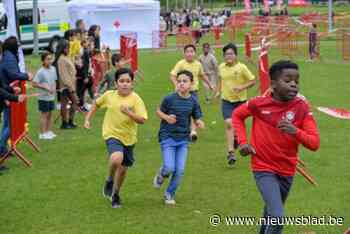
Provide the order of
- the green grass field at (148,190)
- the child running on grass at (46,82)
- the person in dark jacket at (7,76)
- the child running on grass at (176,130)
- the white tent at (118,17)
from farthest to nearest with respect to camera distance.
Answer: the white tent at (118,17) < the child running on grass at (46,82) < the person in dark jacket at (7,76) < the child running on grass at (176,130) < the green grass field at (148,190)

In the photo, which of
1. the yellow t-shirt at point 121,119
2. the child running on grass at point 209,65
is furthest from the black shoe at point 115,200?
the child running on grass at point 209,65

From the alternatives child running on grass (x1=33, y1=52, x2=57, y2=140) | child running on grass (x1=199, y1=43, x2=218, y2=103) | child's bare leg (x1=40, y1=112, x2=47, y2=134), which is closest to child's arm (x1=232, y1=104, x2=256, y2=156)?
child running on grass (x1=33, y1=52, x2=57, y2=140)

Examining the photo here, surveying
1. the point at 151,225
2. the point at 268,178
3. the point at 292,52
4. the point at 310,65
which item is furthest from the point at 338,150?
the point at 292,52

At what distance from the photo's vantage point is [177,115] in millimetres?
9180

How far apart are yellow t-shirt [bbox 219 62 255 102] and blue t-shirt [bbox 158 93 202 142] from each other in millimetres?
2520

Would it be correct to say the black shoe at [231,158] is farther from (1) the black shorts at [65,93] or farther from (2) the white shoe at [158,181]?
(1) the black shorts at [65,93]

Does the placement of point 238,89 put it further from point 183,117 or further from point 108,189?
point 108,189

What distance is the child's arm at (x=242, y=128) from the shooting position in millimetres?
6566

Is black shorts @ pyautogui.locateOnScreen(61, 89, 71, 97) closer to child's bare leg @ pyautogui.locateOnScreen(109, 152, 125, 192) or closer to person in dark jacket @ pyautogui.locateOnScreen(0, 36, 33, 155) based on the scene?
person in dark jacket @ pyautogui.locateOnScreen(0, 36, 33, 155)

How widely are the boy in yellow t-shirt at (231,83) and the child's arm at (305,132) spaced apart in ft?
16.4

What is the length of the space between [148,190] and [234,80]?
2497 millimetres

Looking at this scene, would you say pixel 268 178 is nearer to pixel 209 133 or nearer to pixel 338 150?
pixel 338 150

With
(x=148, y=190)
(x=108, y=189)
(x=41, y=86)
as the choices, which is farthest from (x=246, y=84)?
(x=41, y=86)

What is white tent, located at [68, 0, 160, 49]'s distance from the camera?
42969 mm
